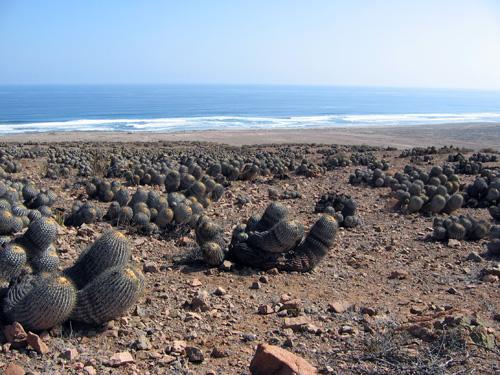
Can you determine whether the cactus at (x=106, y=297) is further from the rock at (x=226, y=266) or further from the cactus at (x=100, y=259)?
the rock at (x=226, y=266)

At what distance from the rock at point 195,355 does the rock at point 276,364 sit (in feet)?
1.62

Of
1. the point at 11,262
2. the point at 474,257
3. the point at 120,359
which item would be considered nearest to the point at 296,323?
the point at 120,359

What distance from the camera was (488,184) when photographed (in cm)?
1223

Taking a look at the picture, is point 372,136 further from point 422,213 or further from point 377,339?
point 377,339

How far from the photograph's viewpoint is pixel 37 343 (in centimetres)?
402

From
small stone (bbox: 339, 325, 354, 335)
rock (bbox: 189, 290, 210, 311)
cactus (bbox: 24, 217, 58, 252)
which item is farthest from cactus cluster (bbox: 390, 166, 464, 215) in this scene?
cactus (bbox: 24, 217, 58, 252)

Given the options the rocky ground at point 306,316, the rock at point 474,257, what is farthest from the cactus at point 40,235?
the rock at point 474,257

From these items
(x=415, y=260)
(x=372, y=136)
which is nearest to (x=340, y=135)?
(x=372, y=136)

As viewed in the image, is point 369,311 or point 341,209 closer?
point 369,311

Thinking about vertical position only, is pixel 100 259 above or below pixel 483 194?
above

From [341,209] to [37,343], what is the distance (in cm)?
710

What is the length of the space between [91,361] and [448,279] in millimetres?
4572

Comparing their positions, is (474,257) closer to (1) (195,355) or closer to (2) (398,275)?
(2) (398,275)

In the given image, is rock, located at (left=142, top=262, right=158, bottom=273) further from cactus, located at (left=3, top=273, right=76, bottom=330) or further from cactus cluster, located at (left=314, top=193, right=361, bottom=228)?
cactus cluster, located at (left=314, top=193, right=361, bottom=228)
